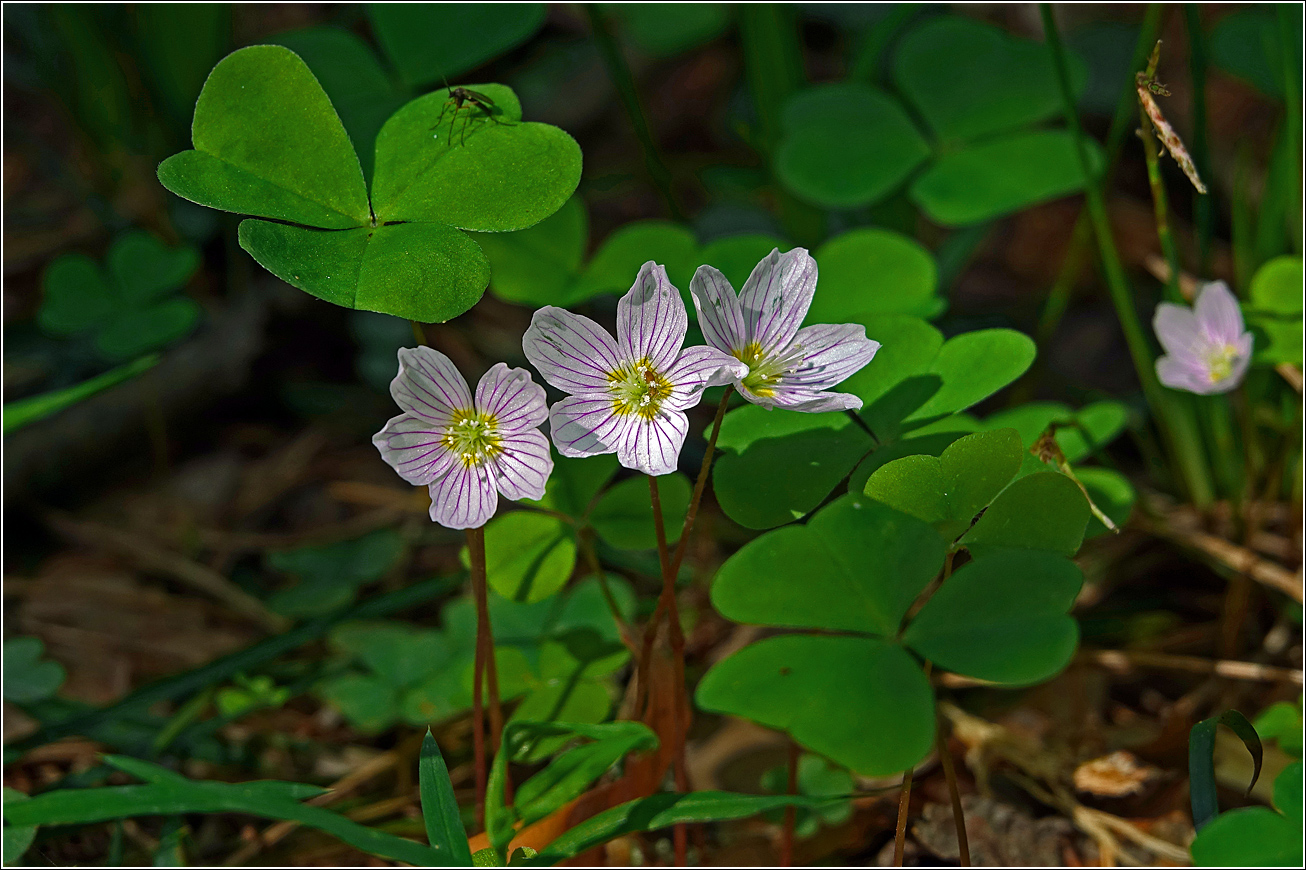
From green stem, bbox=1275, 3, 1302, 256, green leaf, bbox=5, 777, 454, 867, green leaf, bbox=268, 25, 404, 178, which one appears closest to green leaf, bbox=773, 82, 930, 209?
green stem, bbox=1275, 3, 1302, 256

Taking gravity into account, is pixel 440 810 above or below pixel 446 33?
below

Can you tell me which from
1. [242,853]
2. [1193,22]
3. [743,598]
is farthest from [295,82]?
[1193,22]

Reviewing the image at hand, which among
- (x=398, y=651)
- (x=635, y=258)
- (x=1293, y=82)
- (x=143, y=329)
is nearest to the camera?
(x=1293, y=82)

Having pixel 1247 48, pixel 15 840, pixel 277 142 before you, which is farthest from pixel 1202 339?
pixel 15 840

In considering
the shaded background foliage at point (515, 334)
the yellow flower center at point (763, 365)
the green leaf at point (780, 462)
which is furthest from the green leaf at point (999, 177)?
the yellow flower center at point (763, 365)

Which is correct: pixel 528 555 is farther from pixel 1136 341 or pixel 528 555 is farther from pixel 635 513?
pixel 1136 341

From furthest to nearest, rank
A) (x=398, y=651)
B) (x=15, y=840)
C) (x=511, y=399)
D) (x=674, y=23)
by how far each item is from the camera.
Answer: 1. (x=674, y=23)
2. (x=398, y=651)
3. (x=15, y=840)
4. (x=511, y=399)

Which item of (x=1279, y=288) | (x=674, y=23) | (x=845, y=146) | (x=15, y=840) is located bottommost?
(x=15, y=840)
